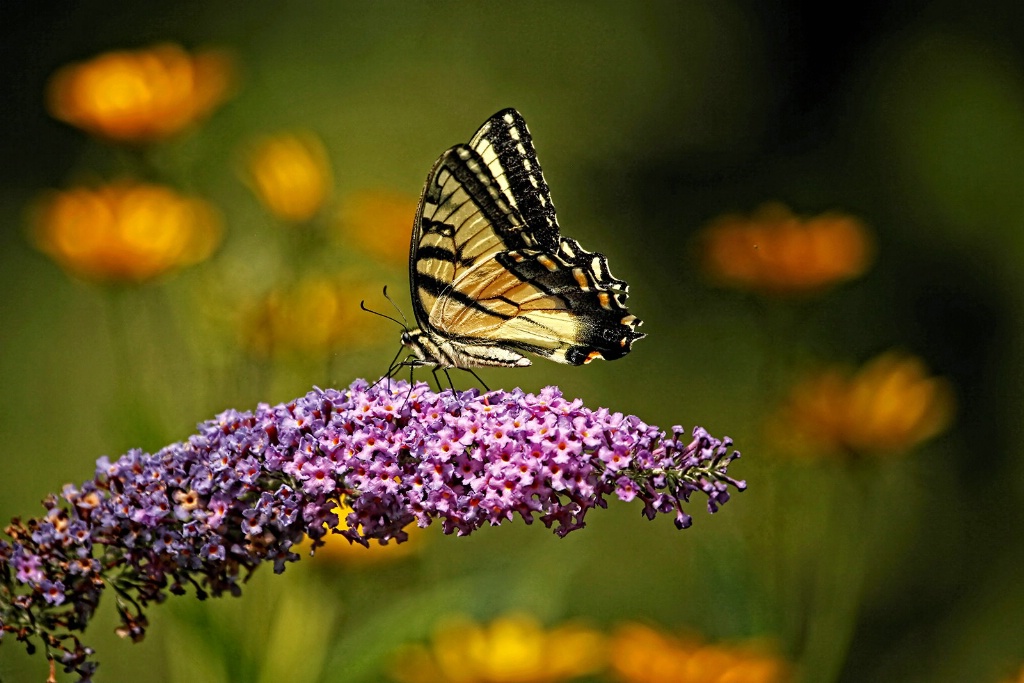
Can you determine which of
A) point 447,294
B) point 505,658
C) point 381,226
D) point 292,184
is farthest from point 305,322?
point 505,658

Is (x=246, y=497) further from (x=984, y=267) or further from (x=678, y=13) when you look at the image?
(x=678, y=13)

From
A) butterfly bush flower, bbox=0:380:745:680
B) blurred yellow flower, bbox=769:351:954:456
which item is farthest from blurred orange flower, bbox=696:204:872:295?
butterfly bush flower, bbox=0:380:745:680

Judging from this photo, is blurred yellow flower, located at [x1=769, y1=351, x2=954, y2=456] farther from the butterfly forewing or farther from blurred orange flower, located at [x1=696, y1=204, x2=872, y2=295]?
the butterfly forewing

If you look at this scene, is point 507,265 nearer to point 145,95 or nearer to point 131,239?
point 131,239

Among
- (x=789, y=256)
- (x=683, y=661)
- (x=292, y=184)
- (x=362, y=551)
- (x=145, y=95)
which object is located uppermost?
(x=145, y=95)

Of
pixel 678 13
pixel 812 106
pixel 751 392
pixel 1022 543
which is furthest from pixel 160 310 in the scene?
pixel 1022 543

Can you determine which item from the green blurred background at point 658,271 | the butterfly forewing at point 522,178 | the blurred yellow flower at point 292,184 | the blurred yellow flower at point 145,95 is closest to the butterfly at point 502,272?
the butterfly forewing at point 522,178

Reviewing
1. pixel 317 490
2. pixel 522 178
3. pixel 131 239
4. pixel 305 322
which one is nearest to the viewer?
pixel 317 490
